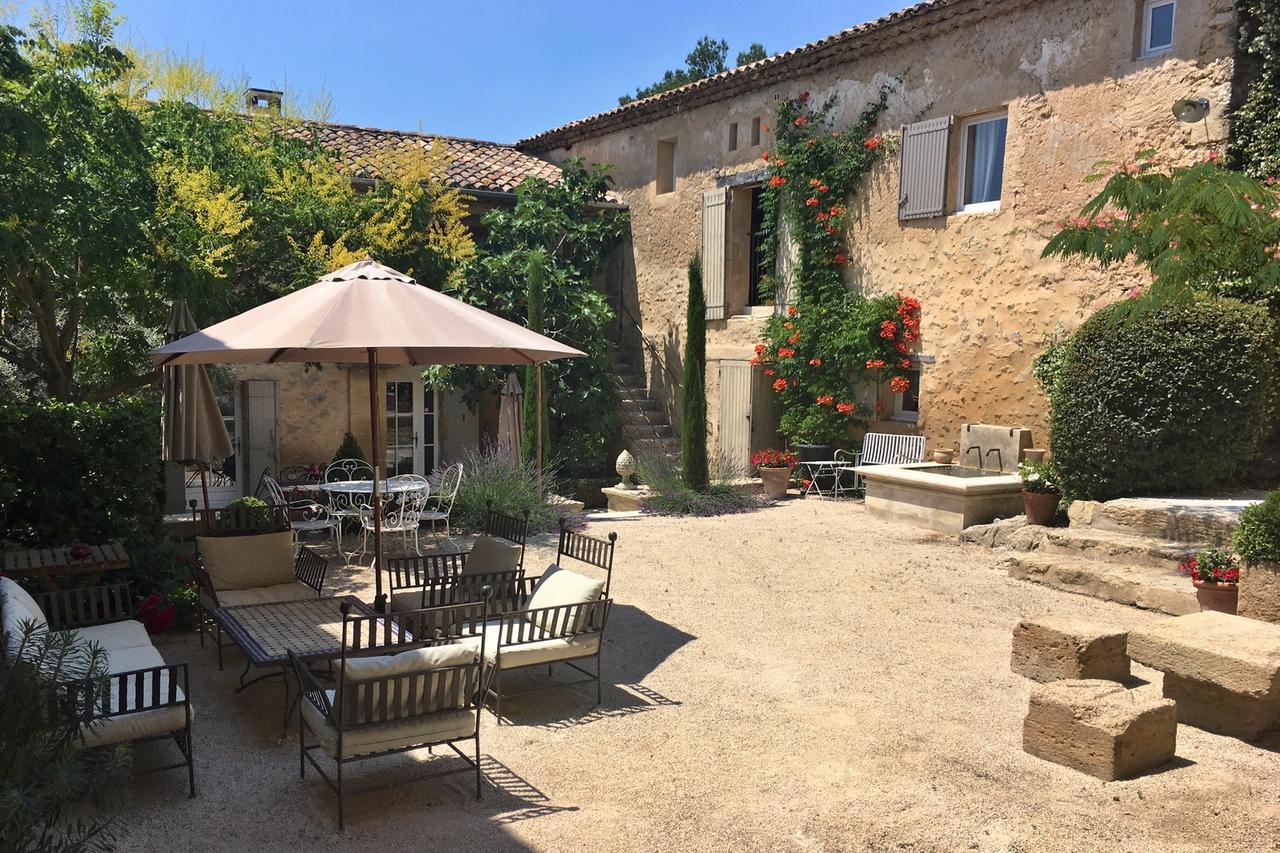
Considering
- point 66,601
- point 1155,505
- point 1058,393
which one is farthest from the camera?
point 1058,393

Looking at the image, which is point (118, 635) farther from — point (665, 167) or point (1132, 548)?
point (665, 167)

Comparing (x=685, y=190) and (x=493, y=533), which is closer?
(x=493, y=533)

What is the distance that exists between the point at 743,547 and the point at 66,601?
585cm

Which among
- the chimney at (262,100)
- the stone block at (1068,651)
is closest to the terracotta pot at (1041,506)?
the stone block at (1068,651)

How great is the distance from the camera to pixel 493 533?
275 inches

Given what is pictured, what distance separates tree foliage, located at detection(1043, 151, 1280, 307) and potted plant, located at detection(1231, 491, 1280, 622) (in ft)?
5.93

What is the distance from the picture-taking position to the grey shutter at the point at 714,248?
14.2 m

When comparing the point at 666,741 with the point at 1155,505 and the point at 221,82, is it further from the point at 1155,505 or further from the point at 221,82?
the point at 221,82

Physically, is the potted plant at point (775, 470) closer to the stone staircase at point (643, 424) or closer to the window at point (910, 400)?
the window at point (910, 400)

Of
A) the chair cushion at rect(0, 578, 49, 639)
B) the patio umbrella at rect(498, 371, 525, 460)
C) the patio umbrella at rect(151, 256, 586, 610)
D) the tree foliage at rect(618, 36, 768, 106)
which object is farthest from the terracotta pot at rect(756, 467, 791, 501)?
the tree foliage at rect(618, 36, 768, 106)

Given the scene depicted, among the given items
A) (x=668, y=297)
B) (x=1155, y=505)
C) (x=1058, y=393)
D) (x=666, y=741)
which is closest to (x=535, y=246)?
(x=668, y=297)

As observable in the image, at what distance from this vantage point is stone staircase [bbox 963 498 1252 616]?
733cm

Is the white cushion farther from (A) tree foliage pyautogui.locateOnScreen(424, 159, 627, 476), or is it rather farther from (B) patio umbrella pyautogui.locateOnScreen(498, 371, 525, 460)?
(A) tree foliage pyautogui.locateOnScreen(424, 159, 627, 476)

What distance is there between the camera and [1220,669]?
4.81 metres
